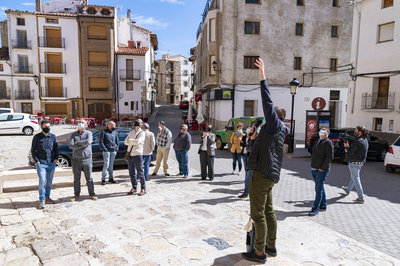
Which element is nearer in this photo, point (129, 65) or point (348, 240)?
point (348, 240)

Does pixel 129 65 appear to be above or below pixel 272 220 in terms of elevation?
above

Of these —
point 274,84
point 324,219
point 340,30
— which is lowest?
point 324,219

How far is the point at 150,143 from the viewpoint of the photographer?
27.1 ft

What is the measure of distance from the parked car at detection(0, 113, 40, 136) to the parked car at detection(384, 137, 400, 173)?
70.8 feet

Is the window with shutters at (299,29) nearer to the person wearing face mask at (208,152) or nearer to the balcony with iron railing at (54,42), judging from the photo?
the person wearing face mask at (208,152)

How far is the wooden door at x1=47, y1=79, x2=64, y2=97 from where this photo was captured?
33.8 metres

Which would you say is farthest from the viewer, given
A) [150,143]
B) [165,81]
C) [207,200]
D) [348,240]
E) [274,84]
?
[165,81]

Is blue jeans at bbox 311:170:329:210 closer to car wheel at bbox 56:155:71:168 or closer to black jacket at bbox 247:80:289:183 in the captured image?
black jacket at bbox 247:80:289:183

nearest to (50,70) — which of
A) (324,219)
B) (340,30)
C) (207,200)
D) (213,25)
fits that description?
(213,25)

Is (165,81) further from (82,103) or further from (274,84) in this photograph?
(274,84)

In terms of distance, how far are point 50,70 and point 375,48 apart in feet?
107

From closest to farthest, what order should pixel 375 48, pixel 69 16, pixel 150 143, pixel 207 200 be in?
pixel 207 200, pixel 150 143, pixel 375 48, pixel 69 16

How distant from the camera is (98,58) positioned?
34.3m

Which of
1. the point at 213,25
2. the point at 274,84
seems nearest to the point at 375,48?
the point at 274,84
